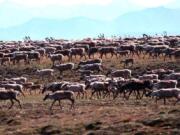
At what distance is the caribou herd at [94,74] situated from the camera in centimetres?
4341

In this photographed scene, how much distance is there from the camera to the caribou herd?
4341 cm

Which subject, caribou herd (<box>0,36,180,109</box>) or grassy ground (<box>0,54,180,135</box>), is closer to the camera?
grassy ground (<box>0,54,180,135</box>)

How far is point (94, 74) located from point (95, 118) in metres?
26.3

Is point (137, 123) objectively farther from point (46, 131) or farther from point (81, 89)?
point (81, 89)

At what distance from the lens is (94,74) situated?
199 feet

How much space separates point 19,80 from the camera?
186 feet

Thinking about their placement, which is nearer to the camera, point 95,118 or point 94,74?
point 95,118

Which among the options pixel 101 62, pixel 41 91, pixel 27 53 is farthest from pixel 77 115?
pixel 27 53

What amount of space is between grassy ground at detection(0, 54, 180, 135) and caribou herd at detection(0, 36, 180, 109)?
1189mm

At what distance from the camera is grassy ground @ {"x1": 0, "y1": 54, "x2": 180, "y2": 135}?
104ft

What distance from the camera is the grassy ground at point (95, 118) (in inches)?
1247

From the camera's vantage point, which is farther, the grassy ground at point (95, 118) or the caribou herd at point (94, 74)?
the caribou herd at point (94, 74)

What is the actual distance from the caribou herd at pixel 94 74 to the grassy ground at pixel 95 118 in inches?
46.8

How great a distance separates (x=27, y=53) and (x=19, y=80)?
13.3m
